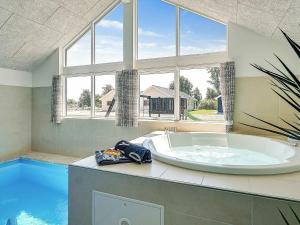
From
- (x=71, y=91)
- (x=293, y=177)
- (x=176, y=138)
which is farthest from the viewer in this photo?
(x=71, y=91)

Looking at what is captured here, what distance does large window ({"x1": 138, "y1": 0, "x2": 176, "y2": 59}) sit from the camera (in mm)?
4168

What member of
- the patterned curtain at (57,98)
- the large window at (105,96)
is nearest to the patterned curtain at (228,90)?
the large window at (105,96)

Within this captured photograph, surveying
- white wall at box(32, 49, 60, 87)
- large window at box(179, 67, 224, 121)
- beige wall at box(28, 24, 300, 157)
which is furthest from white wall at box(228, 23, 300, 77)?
white wall at box(32, 49, 60, 87)

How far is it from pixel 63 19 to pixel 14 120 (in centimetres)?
262

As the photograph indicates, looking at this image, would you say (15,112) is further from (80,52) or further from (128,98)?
(128,98)

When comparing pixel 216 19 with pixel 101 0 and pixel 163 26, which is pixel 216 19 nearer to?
pixel 163 26

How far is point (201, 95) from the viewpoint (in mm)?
3912

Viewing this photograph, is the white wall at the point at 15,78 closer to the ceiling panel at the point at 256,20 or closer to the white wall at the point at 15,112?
the white wall at the point at 15,112

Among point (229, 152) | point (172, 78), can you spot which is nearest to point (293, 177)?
point (229, 152)

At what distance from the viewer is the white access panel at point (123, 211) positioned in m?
1.50

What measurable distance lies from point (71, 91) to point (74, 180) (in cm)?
369

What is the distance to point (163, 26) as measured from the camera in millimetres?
4254

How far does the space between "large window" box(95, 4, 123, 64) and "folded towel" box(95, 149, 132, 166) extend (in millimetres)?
2941

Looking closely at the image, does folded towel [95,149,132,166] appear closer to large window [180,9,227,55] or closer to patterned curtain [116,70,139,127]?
patterned curtain [116,70,139,127]
